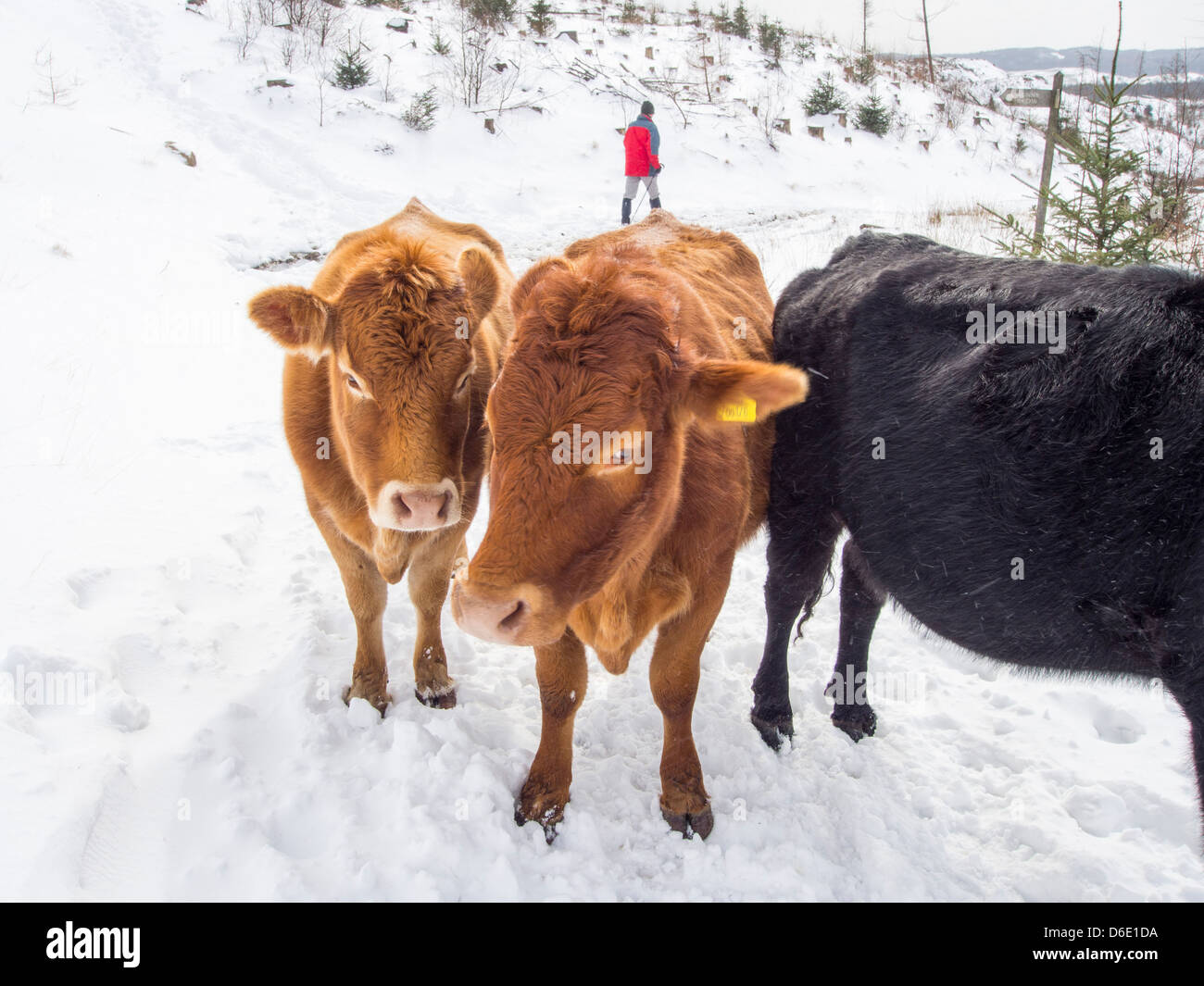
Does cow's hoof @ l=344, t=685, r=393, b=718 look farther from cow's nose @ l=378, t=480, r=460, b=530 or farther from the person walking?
the person walking

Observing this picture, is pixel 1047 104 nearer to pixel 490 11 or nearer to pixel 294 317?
pixel 294 317

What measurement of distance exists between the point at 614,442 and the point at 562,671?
1.18 meters

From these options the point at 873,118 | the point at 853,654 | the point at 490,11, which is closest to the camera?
the point at 853,654

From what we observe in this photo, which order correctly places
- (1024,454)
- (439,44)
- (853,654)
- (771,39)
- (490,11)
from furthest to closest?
(771,39), (490,11), (439,44), (853,654), (1024,454)

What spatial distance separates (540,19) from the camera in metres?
23.7

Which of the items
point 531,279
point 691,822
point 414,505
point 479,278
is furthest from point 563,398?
point 691,822

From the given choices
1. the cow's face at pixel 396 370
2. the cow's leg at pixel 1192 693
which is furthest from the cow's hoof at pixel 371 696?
the cow's leg at pixel 1192 693

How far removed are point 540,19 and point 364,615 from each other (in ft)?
84.2

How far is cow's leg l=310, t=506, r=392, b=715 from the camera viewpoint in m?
3.41

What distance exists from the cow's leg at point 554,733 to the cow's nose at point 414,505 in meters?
0.66

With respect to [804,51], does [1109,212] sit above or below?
below

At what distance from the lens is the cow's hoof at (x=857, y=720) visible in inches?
141

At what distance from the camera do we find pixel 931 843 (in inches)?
116

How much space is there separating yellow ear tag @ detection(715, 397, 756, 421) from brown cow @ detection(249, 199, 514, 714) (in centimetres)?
113
